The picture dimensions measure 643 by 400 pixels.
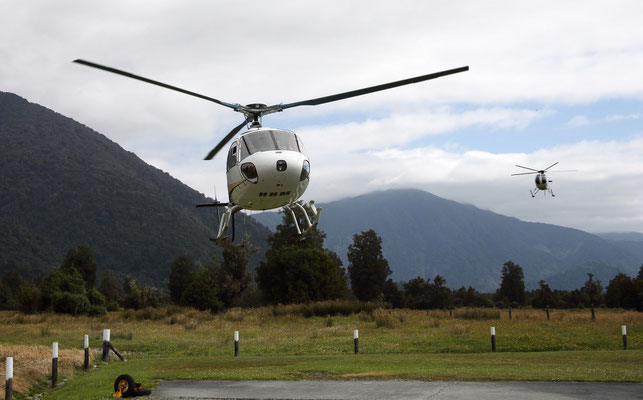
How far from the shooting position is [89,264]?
352 feet

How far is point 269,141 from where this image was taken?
A: 58.3 ft

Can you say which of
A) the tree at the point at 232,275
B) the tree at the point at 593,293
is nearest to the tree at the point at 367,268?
the tree at the point at 232,275

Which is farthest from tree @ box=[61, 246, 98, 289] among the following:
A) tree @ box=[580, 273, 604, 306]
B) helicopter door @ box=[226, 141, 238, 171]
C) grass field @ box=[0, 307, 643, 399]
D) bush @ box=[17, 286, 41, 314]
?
helicopter door @ box=[226, 141, 238, 171]

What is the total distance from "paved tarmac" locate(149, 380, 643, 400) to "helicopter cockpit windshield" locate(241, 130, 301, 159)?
6.61m

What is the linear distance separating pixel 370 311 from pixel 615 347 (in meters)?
25.3

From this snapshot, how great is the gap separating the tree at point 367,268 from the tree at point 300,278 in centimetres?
1432

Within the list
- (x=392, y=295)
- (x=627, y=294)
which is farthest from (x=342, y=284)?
(x=627, y=294)

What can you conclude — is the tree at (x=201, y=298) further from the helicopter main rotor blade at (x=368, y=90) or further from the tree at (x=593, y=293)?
the tree at (x=593, y=293)

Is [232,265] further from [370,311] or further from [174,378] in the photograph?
[174,378]

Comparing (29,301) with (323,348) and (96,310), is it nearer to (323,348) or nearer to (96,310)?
(96,310)

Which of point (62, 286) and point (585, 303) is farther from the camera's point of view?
point (585, 303)

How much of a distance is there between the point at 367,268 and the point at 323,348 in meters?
60.4

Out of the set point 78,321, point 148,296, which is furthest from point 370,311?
point 148,296

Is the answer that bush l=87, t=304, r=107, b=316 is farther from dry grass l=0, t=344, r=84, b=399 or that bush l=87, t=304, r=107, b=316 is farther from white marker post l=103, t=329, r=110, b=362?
dry grass l=0, t=344, r=84, b=399
